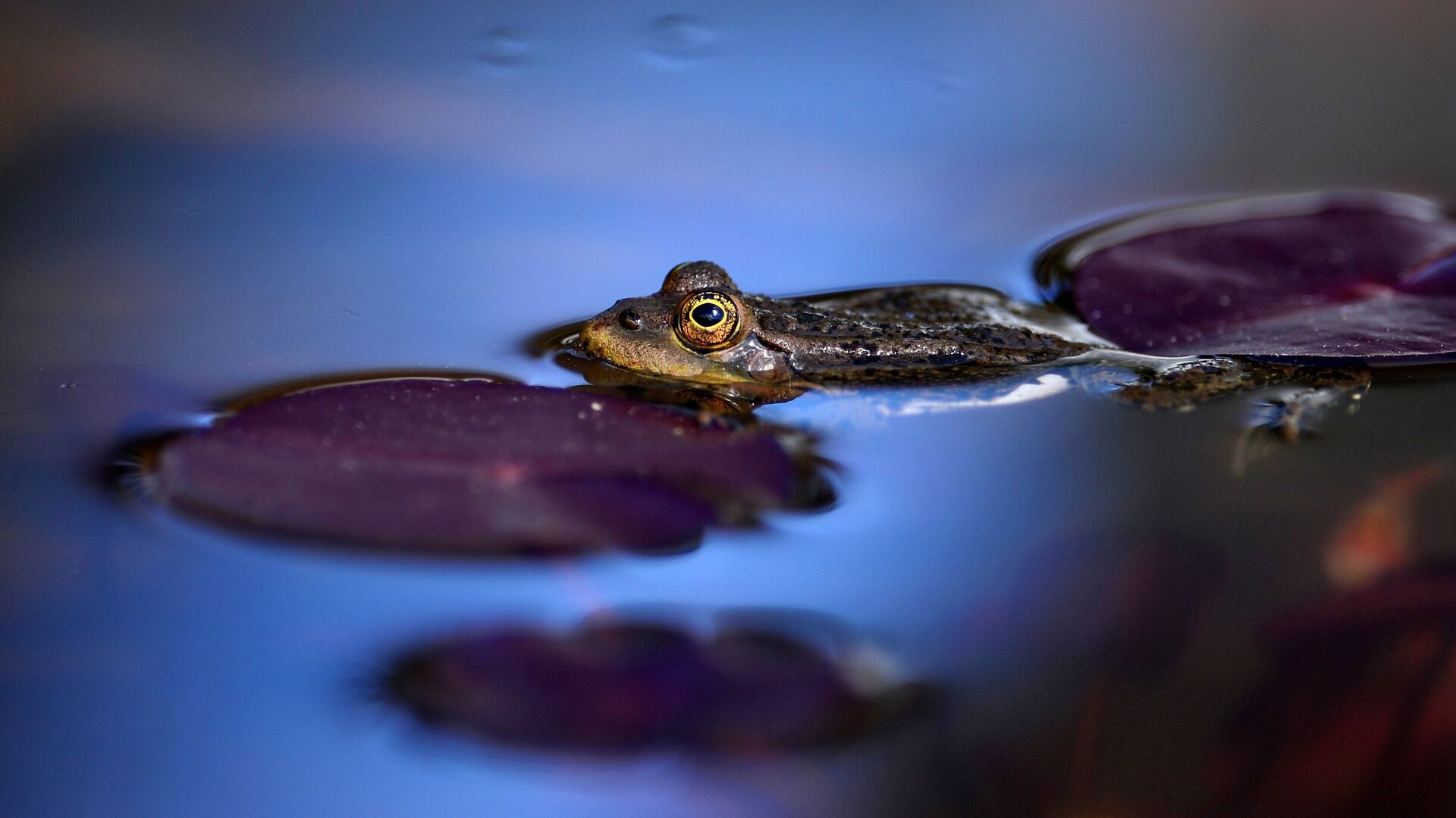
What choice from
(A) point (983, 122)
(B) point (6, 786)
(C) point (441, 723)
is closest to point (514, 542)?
(C) point (441, 723)

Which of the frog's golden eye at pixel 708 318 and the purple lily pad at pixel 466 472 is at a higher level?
the frog's golden eye at pixel 708 318

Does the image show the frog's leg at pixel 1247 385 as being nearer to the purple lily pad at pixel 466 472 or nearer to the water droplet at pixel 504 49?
the purple lily pad at pixel 466 472

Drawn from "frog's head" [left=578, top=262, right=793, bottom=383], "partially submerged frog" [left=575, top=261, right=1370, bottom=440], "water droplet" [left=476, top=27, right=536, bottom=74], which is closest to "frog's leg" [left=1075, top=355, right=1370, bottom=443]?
"partially submerged frog" [left=575, top=261, right=1370, bottom=440]

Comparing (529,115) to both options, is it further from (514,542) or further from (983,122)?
(514,542)

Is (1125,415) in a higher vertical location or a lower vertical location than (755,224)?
lower

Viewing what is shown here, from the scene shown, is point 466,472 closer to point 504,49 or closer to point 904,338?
point 904,338

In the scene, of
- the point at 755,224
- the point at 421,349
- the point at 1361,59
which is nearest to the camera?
the point at 421,349

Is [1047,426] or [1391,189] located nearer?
[1047,426]

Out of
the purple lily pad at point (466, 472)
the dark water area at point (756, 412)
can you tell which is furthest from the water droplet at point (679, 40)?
the purple lily pad at point (466, 472)
